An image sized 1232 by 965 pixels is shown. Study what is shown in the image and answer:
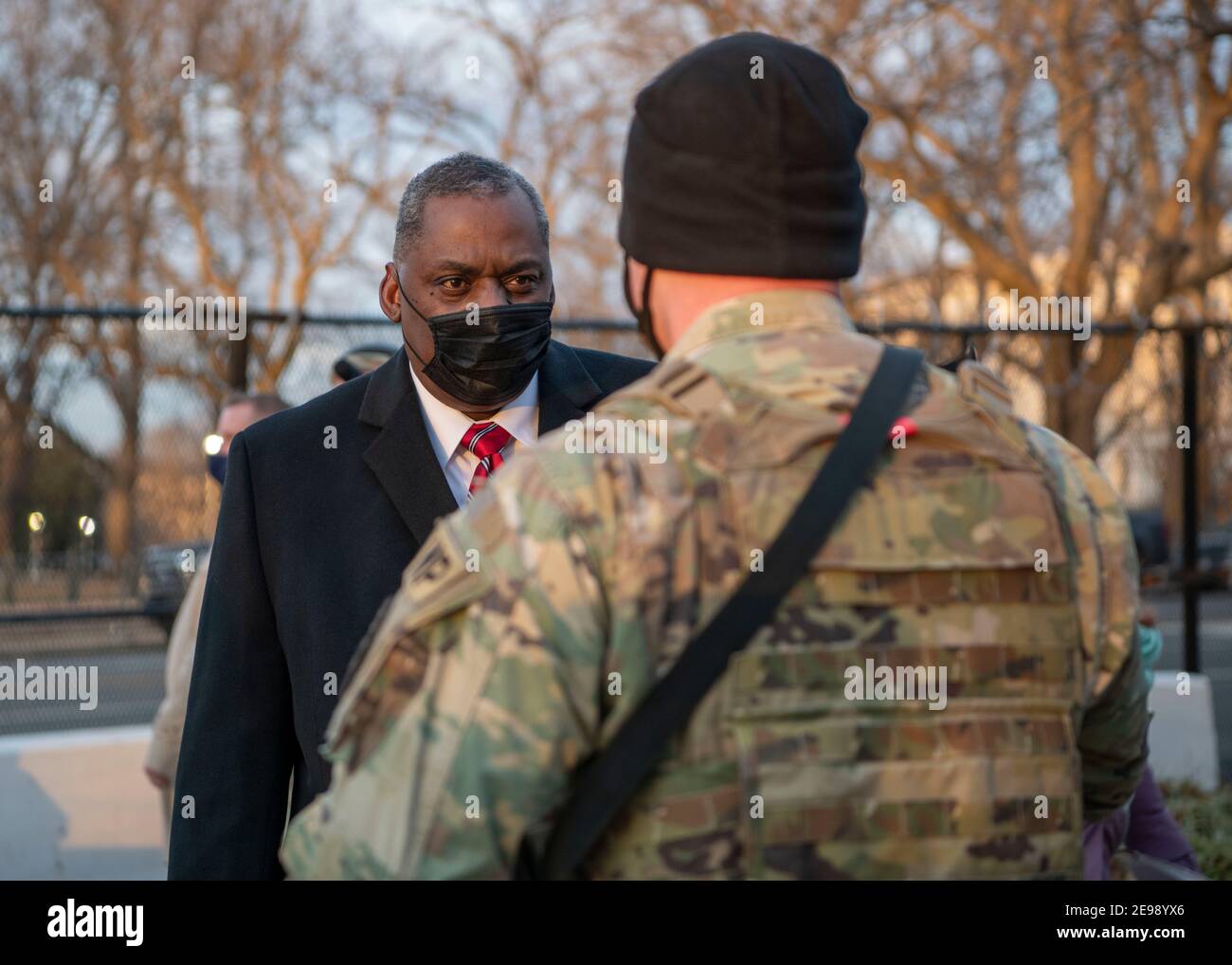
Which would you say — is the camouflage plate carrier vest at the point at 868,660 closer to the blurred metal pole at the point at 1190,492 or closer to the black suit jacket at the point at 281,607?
the black suit jacket at the point at 281,607

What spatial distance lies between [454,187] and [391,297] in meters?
0.31

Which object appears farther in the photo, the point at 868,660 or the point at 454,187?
the point at 454,187

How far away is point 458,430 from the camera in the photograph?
2891 mm

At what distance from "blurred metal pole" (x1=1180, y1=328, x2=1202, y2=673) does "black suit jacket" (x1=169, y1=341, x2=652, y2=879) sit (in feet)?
19.7

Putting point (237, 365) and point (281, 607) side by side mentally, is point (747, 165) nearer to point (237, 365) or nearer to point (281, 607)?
point (281, 607)

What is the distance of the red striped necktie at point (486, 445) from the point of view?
2.86 metres

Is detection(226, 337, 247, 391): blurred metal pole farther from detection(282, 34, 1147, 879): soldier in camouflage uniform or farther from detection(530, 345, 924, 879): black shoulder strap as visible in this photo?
detection(530, 345, 924, 879): black shoulder strap

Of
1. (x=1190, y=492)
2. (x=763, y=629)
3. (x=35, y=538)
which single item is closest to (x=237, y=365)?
(x=35, y=538)

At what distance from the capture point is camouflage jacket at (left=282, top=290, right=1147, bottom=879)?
4.62 ft

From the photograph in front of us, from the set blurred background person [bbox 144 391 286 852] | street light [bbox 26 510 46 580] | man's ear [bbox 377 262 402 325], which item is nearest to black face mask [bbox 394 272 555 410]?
man's ear [bbox 377 262 402 325]

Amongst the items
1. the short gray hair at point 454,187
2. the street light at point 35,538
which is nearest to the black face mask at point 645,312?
the short gray hair at point 454,187

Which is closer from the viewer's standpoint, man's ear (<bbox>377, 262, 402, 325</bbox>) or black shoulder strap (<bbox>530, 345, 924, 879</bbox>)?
black shoulder strap (<bbox>530, 345, 924, 879</bbox>)
